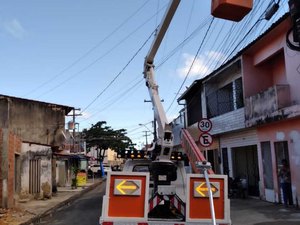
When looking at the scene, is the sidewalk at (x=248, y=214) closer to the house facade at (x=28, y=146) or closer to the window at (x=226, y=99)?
the house facade at (x=28, y=146)

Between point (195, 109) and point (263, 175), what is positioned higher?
point (195, 109)

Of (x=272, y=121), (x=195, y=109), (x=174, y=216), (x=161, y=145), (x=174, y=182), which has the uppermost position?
(x=195, y=109)

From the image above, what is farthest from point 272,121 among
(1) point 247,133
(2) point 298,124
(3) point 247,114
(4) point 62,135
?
(4) point 62,135

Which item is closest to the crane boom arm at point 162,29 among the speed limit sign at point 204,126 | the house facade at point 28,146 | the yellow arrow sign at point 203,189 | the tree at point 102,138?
the speed limit sign at point 204,126

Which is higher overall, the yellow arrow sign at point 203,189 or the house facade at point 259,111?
the house facade at point 259,111

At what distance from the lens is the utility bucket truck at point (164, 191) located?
7.29 meters

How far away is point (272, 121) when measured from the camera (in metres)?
16.9

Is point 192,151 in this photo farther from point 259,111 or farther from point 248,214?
point 259,111

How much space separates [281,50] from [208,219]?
11963 mm

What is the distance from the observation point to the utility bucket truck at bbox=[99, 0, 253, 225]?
7285 mm

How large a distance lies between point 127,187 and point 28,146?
17786 millimetres

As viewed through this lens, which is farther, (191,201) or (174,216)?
(174,216)

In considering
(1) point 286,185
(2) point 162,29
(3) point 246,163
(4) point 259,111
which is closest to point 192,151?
(2) point 162,29

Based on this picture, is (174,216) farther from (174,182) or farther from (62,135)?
(62,135)
